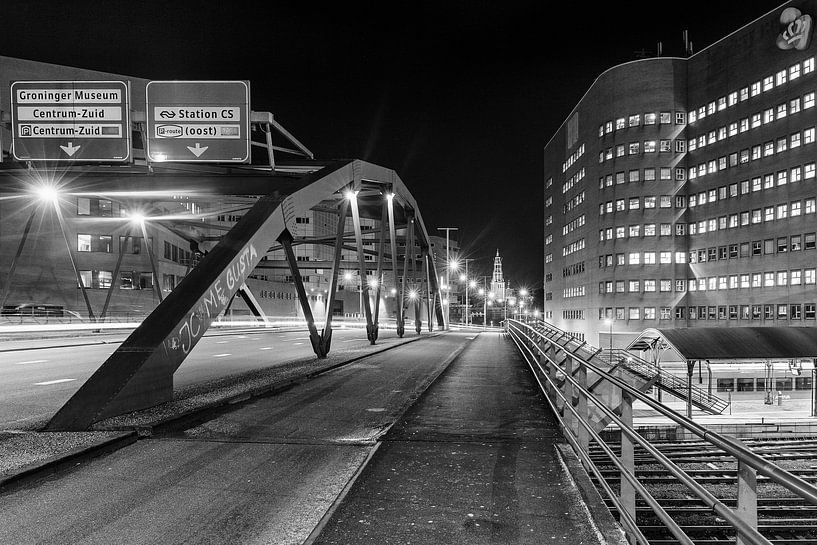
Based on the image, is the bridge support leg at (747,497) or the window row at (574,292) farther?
the window row at (574,292)

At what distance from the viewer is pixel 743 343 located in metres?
27.6

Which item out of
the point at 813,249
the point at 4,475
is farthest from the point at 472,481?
the point at 813,249

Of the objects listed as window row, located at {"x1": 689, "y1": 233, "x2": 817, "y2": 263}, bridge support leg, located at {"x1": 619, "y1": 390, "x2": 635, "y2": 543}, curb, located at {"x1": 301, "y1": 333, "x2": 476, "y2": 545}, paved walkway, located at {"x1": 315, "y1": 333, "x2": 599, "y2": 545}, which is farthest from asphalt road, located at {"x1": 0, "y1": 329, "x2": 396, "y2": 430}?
window row, located at {"x1": 689, "y1": 233, "x2": 817, "y2": 263}

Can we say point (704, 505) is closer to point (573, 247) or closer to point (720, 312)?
point (720, 312)

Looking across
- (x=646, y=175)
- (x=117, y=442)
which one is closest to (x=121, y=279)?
(x=117, y=442)

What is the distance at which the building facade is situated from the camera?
5322 cm

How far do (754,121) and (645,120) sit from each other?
1232 centimetres

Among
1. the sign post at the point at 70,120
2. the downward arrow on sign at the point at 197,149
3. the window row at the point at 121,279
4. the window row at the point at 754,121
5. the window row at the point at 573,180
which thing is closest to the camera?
the sign post at the point at 70,120

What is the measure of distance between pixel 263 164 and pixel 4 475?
13388mm

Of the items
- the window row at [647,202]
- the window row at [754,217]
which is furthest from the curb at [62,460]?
the window row at [647,202]

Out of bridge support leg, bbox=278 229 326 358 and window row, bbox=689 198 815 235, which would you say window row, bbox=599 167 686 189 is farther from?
bridge support leg, bbox=278 229 326 358

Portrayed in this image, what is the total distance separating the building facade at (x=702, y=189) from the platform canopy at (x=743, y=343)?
27.5m

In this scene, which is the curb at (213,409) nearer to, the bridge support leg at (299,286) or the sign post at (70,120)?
the bridge support leg at (299,286)

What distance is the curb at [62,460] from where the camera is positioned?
505cm
